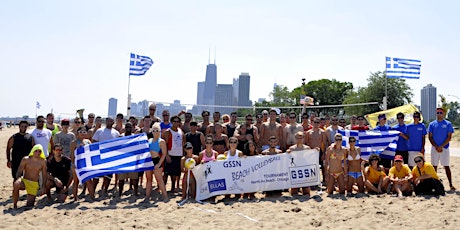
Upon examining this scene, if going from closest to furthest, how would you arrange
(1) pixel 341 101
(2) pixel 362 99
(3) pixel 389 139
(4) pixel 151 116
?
1. (3) pixel 389 139
2. (4) pixel 151 116
3. (2) pixel 362 99
4. (1) pixel 341 101

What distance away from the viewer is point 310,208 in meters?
5.95

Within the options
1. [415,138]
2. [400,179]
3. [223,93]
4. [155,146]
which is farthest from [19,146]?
[223,93]

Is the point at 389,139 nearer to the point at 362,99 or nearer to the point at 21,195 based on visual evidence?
the point at 21,195

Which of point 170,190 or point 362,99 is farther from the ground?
point 362,99

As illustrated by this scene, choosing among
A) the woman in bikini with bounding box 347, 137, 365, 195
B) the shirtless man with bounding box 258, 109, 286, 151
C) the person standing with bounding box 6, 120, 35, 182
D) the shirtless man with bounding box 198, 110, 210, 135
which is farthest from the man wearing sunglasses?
the person standing with bounding box 6, 120, 35, 182

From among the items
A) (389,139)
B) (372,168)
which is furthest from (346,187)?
(389,139)

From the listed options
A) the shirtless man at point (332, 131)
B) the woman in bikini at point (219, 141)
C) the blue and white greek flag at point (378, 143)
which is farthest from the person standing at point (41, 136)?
the blue and white greek flag at point (378, 143)

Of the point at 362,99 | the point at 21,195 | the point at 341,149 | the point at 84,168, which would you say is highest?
the point at 362,99

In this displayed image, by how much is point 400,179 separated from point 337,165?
3.84ft

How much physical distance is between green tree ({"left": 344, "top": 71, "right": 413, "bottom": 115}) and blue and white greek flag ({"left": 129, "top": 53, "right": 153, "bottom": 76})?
2755 cm

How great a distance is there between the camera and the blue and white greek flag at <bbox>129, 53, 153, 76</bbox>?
16.5 m

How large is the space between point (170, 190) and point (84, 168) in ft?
5.66

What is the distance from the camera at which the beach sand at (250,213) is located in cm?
513

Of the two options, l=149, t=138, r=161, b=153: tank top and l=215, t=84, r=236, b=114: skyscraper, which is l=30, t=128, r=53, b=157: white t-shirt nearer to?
l=149, t=138, r=161, b=153: tank top
